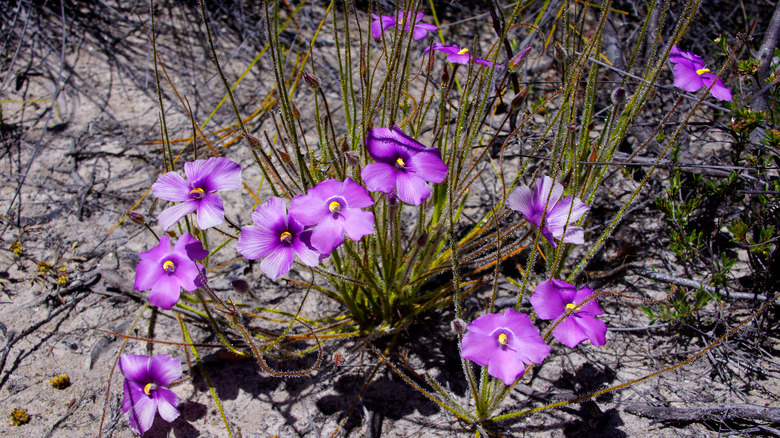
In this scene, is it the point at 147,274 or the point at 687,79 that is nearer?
the point at 147,274

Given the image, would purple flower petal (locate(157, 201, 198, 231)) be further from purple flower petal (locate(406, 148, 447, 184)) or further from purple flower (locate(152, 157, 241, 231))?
purple flower petal (locate(406, 148, 447, 184))

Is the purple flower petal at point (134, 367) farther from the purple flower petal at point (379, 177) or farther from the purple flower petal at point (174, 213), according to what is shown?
the purple flower petal at point (379, 177)

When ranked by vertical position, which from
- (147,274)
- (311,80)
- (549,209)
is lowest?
(147,274)

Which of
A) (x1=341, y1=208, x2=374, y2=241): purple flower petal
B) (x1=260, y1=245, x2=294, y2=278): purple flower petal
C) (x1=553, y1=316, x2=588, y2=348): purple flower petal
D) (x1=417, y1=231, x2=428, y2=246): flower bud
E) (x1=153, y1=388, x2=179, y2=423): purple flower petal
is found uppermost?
(x1=553, y1=316, x2=588, y2=348): purple flower petal

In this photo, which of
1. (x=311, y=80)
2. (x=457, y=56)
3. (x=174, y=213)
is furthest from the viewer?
(x=457, y=56)

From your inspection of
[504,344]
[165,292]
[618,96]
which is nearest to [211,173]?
[165,292]

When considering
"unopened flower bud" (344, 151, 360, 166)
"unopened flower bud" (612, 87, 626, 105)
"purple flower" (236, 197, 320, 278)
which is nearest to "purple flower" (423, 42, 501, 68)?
"unopened flower bud" (612, 87, 626, 105)

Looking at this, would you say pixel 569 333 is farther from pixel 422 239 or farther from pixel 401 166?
pixel 401 166
